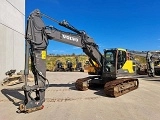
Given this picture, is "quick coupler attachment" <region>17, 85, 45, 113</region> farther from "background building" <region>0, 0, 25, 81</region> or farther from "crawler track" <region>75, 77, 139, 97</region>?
"background building" <region>0, 0, 25, 81</region>

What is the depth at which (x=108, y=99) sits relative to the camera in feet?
34.0

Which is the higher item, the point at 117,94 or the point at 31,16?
the point at 31,16

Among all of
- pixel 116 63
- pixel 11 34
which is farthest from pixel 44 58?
pixel 11 34

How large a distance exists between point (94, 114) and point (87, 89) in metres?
5.73

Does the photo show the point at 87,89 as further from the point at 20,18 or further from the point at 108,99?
the point at 20,18

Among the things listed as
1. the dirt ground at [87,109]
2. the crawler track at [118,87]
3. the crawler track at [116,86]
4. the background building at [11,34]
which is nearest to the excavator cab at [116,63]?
the crawler track at [116,86]

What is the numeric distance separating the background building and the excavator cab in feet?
31.1

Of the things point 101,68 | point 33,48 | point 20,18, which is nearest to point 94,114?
point 33,48

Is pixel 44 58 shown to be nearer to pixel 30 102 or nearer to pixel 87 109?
pixel 30 102

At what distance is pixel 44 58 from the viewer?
9.00 m

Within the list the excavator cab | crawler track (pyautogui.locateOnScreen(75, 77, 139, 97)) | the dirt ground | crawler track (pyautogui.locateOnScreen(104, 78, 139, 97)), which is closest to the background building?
crawler track (pyautogui.locateOnScreen(75, 77, 139, 97))

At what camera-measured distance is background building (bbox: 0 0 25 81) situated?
18.6 metres

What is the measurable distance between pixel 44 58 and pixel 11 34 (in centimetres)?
1306

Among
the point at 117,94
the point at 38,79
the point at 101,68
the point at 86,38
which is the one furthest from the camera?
the point at 101,68
